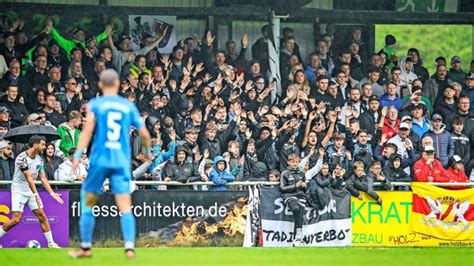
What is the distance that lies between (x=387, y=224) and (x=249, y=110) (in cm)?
379

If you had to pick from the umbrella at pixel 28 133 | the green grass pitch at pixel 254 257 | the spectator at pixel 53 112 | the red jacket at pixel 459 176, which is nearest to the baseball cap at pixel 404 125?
the red jacket at pixel 459 176

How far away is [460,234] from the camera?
25219 mm

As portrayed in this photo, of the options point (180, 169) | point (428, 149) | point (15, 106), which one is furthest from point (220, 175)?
point (428, 149)

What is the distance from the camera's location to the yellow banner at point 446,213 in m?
25.1

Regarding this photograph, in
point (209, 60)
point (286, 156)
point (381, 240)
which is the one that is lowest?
point (381, 240)

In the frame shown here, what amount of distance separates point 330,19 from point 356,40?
3.19 ft

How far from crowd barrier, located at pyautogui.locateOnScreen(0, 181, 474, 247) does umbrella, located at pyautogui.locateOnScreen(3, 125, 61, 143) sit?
1.02m

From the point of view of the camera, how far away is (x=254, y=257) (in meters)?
19.8

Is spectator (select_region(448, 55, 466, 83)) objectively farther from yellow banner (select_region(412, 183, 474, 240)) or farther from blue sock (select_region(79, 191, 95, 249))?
blue sock (select_region(79, 191, 95, 249))

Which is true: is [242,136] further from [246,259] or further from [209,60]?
[246,259]

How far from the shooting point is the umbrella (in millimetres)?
22797

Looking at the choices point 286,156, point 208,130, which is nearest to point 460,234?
point 286,156

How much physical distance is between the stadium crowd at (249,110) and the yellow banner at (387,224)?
0.77ft

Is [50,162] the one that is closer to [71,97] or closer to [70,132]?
[70,132]
